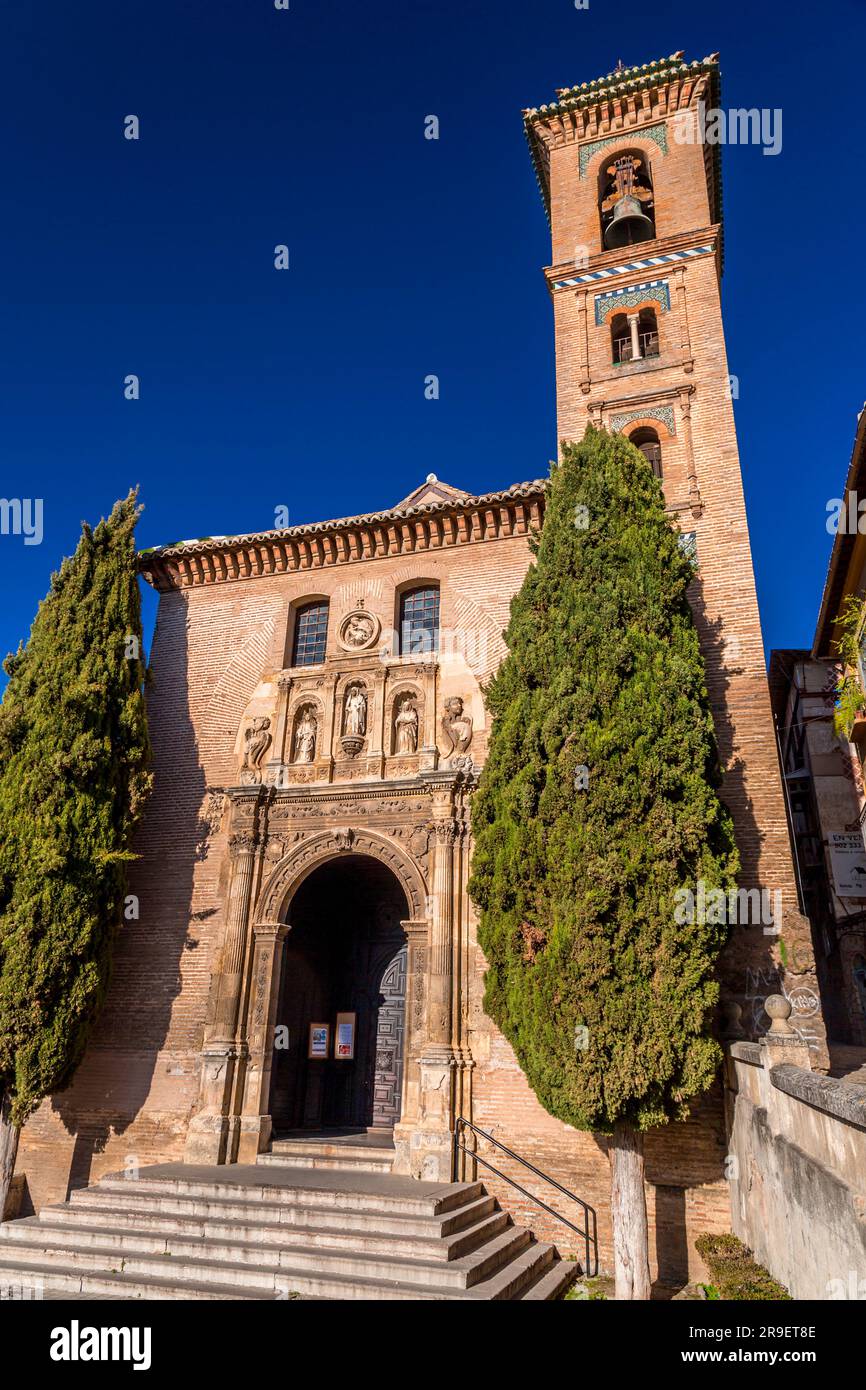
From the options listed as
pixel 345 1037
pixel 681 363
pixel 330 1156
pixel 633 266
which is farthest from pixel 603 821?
pixel 633 266

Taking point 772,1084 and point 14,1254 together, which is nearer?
point 772,1084

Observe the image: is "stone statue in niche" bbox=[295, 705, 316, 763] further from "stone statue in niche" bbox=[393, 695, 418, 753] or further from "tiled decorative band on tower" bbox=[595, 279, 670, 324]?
"tiled decorative band on tower" bbox=[595, 279, 670, 324]

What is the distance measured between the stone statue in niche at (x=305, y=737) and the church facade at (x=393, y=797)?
0.13ft

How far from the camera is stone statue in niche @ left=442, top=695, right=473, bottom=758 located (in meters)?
13.2

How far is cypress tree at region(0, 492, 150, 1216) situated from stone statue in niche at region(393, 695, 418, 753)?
405 cm

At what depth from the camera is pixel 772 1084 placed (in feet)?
26.1

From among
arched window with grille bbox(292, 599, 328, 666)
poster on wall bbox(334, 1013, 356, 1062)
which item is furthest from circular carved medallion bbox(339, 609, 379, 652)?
poster on wall bbox(334, 1013, 356, 1062)

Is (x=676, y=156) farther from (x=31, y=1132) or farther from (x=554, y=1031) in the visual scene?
(x=31, y=1132)

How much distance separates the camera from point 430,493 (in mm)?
17500

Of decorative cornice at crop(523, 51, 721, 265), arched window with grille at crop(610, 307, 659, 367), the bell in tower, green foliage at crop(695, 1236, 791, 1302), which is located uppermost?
decorative cornice at crop(523, 51, 721, 265)

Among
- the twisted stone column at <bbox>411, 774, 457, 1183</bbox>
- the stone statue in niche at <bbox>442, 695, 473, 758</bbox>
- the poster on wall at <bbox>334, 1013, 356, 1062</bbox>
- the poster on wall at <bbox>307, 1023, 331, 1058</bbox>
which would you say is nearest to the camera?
the twisted stone column at <bbox>411, 774, 457, 1183</bbox>

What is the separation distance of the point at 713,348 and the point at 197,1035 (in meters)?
14.1

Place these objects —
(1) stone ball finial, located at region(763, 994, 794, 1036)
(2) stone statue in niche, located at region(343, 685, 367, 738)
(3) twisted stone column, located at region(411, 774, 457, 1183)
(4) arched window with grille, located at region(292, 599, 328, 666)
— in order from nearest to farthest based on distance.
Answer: (1) stone ball finial, located at region(763, 994, 794, 1036), (3) twisted stone column, located at region(411, 774, 457, 1183), (2) stone statue in niche, located at region(343, 685, 367, 738), (4) arched window with grille, located at region(292, 599, 328, 666)
